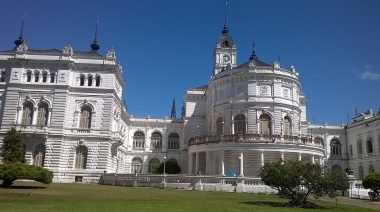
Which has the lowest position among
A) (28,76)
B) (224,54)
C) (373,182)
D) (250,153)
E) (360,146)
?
(373,182)

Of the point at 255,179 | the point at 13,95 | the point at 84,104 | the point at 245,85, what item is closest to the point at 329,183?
the point at 255,179

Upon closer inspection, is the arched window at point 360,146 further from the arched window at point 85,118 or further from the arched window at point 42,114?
the arched window at point 42,114

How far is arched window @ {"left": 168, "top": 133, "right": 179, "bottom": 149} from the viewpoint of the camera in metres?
70.2

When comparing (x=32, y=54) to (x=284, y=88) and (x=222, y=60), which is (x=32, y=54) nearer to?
(x=284, y=88)

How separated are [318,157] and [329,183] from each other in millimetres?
25155

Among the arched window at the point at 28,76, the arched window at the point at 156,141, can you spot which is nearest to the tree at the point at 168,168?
the arched window at the point at 156,141

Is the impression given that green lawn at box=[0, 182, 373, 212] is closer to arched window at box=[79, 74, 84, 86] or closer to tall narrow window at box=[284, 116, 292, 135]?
tall narrow window at box=[284, 116, 292, 135]

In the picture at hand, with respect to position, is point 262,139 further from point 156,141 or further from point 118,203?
point 156,141

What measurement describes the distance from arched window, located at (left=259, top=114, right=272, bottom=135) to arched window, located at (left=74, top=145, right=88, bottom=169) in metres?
24.4

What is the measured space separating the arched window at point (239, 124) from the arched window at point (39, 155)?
2653 centimetres

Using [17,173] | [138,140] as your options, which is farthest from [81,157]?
[138,140]

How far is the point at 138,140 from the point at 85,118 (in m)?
21.6

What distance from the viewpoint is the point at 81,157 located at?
48.7m

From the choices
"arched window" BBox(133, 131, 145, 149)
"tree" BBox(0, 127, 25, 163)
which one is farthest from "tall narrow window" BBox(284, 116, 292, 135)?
"tree" BBox(0, 127, 25, 163)
